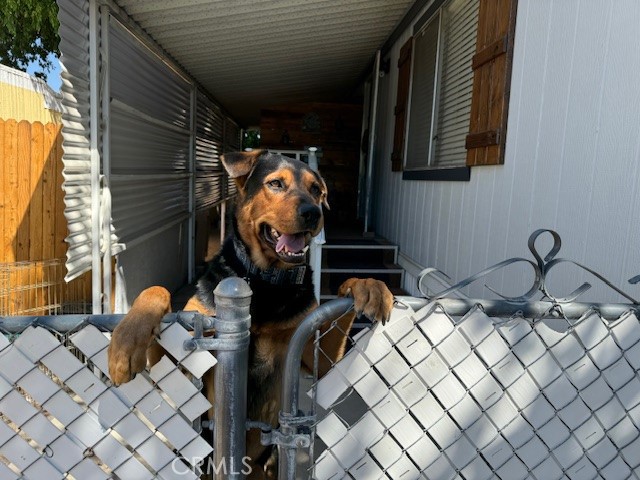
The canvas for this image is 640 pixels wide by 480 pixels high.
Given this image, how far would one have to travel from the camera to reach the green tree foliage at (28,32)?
39.4ft

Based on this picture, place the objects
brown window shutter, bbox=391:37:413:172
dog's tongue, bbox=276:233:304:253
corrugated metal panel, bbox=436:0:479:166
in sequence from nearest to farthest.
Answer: dog's tongue, bbox=276:233:304:253 → corrugated metal panel, bbox=436:0:479:166 → brown window shutter, bbox=391:37:413:172

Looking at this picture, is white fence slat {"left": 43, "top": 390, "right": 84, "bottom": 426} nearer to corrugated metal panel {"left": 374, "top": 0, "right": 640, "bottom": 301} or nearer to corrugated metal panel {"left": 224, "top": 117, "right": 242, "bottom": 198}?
corrugated metal panel {"left": 374, "top": 0, "right": 640, "bottom": 301}

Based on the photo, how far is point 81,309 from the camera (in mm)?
4504

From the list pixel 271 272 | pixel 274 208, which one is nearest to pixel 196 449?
pixel 271 272

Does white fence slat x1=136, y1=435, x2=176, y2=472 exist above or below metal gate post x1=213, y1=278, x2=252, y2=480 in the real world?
below

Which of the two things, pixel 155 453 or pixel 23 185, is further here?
pixel 23 185

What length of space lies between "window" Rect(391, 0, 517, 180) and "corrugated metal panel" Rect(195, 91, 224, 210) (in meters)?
3.79

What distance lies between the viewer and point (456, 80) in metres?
4.73

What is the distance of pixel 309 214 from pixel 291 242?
0.52 ft

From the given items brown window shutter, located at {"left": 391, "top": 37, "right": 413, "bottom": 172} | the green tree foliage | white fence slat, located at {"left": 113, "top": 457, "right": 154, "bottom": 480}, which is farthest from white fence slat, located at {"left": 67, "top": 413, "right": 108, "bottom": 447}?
the green tree foliage

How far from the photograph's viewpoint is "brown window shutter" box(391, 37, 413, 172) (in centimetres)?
626

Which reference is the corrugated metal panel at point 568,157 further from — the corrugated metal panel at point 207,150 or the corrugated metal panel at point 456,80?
the corrugated metal panel at point 207,150

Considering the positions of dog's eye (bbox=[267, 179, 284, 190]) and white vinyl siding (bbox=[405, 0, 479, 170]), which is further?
white vinyl siding (bbox=[405, 0, 479, 170])

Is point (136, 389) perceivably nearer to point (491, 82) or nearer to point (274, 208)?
point (274, 208)
